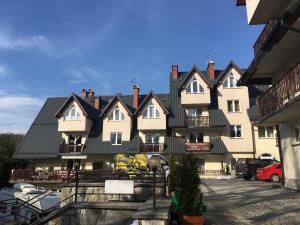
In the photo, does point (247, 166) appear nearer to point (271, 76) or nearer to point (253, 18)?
point (271, 76)

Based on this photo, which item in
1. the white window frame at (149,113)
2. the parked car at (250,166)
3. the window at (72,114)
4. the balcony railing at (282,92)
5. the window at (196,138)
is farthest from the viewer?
the window at (72,114)

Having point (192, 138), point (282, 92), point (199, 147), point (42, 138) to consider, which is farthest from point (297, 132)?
point (42, 138)

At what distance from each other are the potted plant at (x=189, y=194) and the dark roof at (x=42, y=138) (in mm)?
31563

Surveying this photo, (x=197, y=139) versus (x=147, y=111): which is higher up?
(x=147, y=111)

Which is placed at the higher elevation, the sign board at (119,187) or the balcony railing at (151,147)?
the balcony railing at (151,147)

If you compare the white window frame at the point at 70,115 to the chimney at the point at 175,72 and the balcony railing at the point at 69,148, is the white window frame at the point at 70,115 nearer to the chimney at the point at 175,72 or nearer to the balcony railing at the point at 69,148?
the balcony railing at the point at 69,148

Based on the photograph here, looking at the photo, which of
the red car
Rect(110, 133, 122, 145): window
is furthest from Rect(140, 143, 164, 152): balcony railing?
the red car

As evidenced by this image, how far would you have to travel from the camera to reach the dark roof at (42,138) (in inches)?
1474

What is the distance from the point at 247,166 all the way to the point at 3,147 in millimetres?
29941

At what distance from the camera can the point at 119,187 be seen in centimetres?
935

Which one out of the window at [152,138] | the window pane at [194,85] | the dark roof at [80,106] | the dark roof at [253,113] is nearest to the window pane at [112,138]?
the dark roof at [80,106]

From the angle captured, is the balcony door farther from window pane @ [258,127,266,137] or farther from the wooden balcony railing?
the wooden balcony railing

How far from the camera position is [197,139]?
3544cm

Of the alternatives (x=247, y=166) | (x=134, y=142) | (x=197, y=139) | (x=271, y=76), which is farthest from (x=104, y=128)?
(x=271, y=76)
